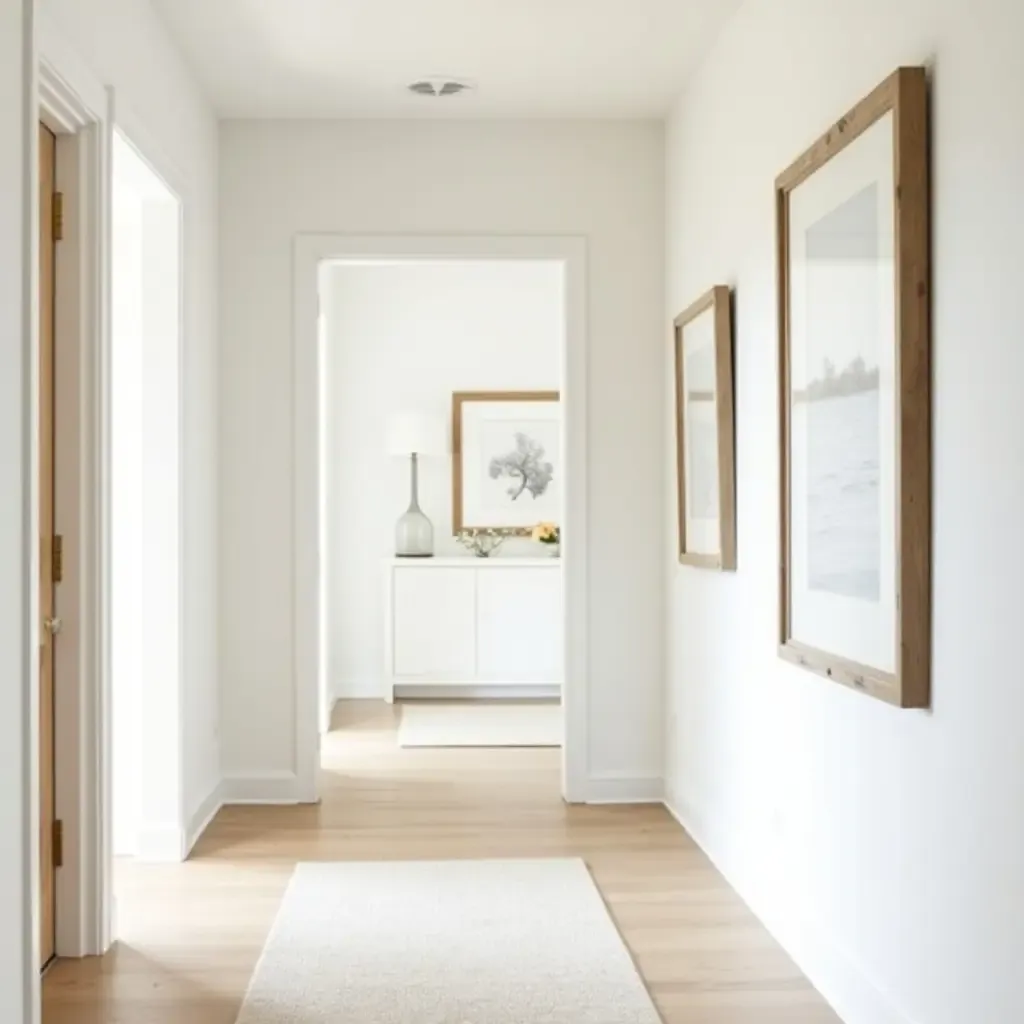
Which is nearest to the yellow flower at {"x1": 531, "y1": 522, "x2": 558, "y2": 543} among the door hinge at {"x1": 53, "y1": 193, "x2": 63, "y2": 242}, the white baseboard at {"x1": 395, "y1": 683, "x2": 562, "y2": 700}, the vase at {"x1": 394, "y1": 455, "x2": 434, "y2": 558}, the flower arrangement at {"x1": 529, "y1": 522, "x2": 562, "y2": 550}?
the flower arrangement at {"x1": 529, "y1": 522, "x2": 562, "y2": 550}

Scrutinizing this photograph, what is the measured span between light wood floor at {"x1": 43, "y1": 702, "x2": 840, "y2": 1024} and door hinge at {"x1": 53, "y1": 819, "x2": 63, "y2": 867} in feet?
0.84

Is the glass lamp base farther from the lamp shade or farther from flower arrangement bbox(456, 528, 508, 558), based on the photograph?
the lamp shade

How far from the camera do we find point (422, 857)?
4383 mm

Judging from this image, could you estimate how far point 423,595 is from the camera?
7793 millimetres

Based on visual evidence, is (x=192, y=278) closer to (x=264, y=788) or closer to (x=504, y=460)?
(x=264, y=788)

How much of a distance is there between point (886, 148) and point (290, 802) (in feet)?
11.7

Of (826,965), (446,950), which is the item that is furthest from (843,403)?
(446,950)

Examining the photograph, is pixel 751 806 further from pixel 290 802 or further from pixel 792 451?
pixel 290 802

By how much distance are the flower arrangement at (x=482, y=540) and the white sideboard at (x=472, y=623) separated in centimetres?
31

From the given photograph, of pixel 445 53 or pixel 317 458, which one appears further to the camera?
pixel 317 458

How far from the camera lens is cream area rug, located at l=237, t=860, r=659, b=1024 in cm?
301
